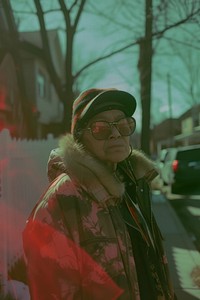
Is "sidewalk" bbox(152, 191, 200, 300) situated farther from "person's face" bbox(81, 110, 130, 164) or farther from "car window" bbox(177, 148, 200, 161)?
"car window" bbox(177, 148, 200, 161)

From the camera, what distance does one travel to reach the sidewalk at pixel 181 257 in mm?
4652

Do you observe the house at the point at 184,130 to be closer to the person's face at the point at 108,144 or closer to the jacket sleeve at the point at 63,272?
the person's face at the point at 108,144

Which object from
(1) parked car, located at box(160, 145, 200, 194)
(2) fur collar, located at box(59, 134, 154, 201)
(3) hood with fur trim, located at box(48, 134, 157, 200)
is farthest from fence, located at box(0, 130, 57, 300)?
(1) parked car, located at box(160, 145, 200, 194)

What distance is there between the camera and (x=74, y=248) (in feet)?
5.42

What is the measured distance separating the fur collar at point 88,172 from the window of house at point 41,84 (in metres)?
19.3

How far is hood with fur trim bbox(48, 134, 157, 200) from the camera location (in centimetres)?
177

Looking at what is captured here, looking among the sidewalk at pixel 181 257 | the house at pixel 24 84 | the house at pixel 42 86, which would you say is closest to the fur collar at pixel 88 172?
the sidewalk at pixel 181 257

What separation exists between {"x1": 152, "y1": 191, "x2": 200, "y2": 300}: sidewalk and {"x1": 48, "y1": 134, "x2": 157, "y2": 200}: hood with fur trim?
2.97 meters

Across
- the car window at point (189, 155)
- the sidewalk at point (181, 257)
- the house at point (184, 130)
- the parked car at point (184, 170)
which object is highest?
the house at point (184, 130)

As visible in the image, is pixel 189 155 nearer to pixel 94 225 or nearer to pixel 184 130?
pixel 94 225

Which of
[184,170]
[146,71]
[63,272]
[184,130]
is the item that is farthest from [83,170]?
[184,130]

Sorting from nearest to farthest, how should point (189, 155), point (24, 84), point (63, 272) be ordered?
point (63, 272), point (24, 84), point (189, 155)

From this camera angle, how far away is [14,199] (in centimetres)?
438

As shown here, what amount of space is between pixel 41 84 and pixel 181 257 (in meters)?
17.1
